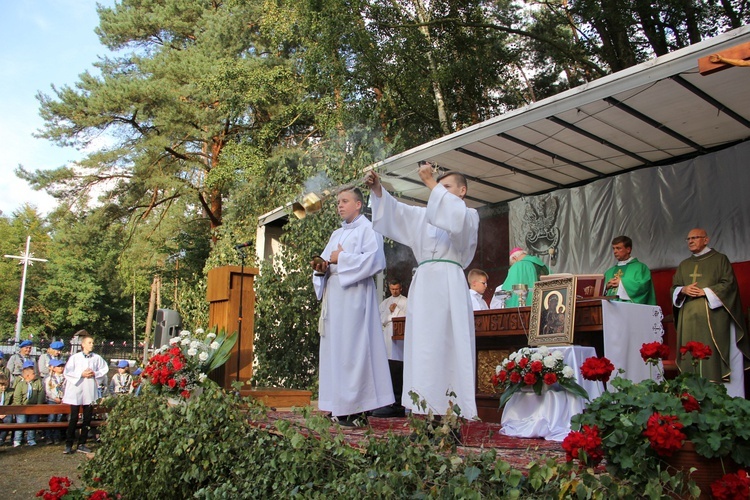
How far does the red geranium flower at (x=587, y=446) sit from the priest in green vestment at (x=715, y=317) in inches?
150

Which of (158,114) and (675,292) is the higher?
(158,114)

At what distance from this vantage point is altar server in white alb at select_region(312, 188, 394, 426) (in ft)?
18.0

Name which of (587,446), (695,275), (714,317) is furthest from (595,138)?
(587,446)

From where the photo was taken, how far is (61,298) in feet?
146

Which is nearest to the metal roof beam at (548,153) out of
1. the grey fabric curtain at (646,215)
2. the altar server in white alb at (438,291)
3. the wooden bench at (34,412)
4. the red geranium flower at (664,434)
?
the grey fabric curtain at (646,215)

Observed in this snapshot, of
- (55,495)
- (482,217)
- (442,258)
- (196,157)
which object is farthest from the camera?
(196,157)

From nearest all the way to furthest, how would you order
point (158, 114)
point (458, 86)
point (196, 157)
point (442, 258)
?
point (442, 258) < point (458, 86) < point (158, 114) < point (196, 157)

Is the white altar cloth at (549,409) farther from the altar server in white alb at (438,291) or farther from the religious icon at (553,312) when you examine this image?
the altar server in white alb at (438,291)

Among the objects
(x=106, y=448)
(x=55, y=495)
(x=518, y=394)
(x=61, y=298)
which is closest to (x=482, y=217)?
(x=518, y=394)

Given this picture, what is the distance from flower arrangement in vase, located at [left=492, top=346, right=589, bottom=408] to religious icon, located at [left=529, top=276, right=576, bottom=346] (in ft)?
0.76

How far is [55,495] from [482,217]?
26.4ft

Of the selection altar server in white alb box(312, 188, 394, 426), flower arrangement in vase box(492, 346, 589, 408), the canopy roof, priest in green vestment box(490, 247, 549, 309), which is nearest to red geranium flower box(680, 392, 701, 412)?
flower arrangement in vase box(492, 346, 589, 408)

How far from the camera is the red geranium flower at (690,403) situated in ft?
9.44

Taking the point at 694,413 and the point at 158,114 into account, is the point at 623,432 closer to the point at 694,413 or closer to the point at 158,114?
the point at 694,413
